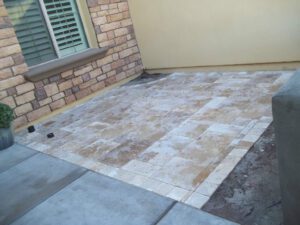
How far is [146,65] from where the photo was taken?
506cm

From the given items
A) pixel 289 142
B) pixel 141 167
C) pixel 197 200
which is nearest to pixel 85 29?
pixel 141 167

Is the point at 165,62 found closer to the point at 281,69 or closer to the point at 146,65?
the point at 146,65

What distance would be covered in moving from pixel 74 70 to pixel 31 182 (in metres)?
2.05

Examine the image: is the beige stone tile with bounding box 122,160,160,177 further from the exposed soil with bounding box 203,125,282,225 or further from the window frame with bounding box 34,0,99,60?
the window frame with bounding box 34,0,99,60

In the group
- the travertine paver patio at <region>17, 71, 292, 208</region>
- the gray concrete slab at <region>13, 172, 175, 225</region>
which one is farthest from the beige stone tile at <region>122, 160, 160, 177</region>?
the gray concrete slab at <region>13, 172, 175, 225</region>

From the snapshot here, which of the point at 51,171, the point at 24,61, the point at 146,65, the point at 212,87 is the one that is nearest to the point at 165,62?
the point at 146,65

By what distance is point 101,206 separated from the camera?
1.94m

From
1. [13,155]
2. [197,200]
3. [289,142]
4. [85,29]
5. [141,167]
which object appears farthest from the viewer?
[85,29]

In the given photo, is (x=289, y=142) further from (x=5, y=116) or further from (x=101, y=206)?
(x=5, y=116)

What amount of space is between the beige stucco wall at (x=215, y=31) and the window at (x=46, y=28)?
1.02m

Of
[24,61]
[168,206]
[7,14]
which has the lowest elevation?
[168,206]

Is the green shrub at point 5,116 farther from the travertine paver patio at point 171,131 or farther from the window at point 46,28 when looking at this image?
the window at point 46,28

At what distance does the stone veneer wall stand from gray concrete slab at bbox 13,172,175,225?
181 cm

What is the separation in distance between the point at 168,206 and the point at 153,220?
0.14 m
